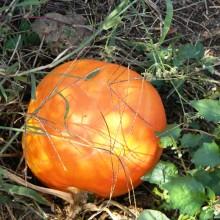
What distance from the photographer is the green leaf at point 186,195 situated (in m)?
1.62

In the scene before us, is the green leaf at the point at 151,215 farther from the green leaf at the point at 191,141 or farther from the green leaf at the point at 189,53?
the green leaf at the point at 189,53

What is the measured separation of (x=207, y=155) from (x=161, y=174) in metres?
0.17

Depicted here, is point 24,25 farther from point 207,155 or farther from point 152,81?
point 207,155

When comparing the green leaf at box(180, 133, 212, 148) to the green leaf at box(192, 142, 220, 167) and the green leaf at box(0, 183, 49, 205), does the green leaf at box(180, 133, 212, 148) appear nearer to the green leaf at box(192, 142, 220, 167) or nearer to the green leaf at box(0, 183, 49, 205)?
the green leaf at box(192, 142, 220, 167)

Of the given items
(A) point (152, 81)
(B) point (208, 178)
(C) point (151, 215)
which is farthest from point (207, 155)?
(A) point (152, 81)

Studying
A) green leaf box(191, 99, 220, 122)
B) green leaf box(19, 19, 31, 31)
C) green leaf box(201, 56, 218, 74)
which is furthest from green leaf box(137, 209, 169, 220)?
green leaf box(19, 19, 31, 31)

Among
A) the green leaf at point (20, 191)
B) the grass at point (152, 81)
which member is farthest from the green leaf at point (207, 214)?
the green leaf at point (20, 191)

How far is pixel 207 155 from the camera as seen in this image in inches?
65.1

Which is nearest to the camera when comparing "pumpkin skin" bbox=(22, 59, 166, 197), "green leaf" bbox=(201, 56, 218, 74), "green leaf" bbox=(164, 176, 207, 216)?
"green leaf" bbox=(164, 176, 207, 216)

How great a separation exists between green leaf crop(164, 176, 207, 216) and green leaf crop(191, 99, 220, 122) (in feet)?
0.61

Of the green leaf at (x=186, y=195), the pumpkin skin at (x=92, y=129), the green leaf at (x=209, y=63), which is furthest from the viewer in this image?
the green leaf at (x=209, y=63)

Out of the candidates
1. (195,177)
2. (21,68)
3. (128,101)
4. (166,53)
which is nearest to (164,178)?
(195,177)

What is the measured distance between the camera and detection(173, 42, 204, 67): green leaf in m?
2.07

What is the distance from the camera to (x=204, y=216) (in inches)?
64.4
